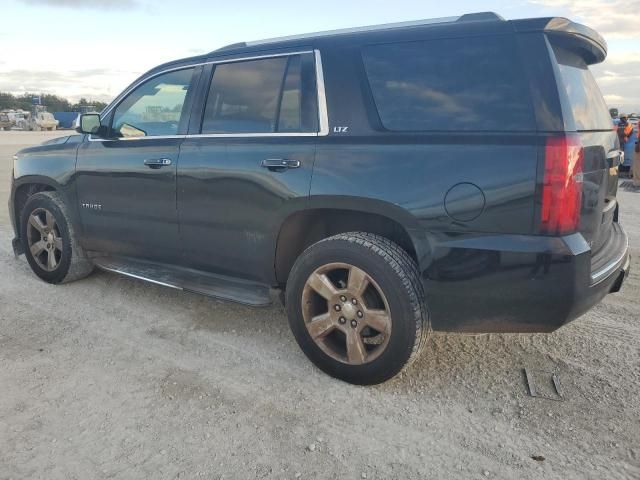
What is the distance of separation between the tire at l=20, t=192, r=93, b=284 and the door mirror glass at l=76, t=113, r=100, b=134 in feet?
2.42

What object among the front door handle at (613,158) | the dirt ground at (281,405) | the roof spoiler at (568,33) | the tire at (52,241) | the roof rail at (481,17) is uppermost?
the roof rail at (481,17)

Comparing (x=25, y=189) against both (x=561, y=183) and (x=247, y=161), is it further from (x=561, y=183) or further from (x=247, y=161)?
(x=561, y=183)

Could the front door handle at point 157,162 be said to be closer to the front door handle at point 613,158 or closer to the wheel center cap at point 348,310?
the wheel center cap at point 348,310

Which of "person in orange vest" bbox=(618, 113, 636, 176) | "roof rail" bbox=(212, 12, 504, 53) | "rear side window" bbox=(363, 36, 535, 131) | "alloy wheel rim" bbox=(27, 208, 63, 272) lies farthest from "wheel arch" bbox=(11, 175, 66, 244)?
"person in orange vest" bbox=(618, 113, 636, 176)

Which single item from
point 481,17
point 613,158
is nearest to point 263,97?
point 481,17

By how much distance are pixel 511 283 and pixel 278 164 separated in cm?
149

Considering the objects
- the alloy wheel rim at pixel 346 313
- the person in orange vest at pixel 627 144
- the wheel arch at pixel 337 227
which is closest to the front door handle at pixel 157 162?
the wheel arch at pixel 337 227

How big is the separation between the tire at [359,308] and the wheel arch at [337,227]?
0.44ft

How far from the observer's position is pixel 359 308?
3.02 metres

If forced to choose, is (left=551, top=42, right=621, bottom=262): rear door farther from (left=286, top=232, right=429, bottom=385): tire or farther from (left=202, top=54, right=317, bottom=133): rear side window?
(left=202, top=54, right=317, bottom=133): rear side window

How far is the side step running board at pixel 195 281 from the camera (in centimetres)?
355

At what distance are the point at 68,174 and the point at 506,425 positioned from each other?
3.84m

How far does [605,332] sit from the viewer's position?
374 cm

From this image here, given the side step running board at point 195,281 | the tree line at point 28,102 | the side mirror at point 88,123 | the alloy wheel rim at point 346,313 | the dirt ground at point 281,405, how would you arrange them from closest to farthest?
the dirt ground at point 281,405 < the alloy wheel rim at point 346,313 < the side step running board at point 195,281 < the side mirror at point 88,123 < the tree line at point 28,102
